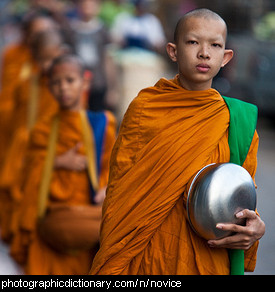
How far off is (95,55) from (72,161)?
389 cm

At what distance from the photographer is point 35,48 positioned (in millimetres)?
6836

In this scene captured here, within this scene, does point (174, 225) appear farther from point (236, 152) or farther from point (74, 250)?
point (74, 250)

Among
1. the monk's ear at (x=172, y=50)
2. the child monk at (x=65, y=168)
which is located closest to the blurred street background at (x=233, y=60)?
the child monk at (x=65, y=168)

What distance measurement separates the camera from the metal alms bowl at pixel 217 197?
2793 mm

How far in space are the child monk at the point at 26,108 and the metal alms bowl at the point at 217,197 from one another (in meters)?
3.48

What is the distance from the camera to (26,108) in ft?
21.7

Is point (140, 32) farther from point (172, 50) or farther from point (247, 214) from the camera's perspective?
point (247, 214)

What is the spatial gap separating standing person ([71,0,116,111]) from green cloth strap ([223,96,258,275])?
5.19m

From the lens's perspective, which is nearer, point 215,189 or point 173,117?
point 215,189

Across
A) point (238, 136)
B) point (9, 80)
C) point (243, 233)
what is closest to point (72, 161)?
point (238, 136)

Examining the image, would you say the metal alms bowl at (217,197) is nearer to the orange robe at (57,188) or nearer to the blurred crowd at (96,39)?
the orange robe at (57,188)

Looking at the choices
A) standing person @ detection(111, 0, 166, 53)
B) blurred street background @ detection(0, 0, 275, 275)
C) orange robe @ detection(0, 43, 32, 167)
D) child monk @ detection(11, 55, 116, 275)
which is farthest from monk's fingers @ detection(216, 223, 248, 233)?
standing person @ detection(111, 0, 166, 53)

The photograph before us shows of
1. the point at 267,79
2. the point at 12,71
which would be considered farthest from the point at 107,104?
the point at 267,79
